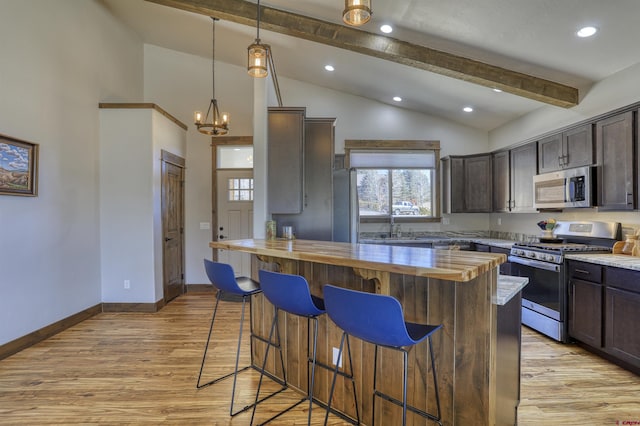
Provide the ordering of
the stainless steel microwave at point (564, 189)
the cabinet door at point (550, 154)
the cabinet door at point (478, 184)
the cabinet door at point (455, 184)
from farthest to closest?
1. the cabinet door at point (455, 184)
2. the cabinet door at point (478, 184)
3. the cabinet door at point (550, 154)
4. the stainless steel microwave at point (564, 189)

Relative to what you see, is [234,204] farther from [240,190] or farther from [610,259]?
[610,259]

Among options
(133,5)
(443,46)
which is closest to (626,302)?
(443,46)

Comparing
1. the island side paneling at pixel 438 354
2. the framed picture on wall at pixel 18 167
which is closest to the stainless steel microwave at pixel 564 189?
the island side paneling at pixel 438 354

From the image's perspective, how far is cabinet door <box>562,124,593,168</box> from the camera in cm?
333

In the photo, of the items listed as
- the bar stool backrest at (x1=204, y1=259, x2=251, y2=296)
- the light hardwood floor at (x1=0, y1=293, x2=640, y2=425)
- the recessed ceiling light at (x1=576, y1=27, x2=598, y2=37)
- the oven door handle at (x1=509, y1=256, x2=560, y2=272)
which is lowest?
the light hardwood floor at (x1=0, y1=293, x2=640, y2=425)

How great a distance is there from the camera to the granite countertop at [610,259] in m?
2.60

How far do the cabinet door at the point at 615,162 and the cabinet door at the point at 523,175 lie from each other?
93 centimetres

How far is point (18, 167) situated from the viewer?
10.0 feet

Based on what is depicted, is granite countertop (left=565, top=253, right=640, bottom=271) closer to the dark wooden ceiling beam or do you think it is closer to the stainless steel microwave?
the stainless steel microwave

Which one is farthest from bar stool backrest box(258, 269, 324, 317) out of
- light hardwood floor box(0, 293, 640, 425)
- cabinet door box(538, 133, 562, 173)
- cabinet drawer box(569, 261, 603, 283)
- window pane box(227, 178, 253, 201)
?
window pane box(227, 178, 253, 201)

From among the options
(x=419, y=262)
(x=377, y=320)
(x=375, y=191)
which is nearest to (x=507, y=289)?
(x=419, y=262)

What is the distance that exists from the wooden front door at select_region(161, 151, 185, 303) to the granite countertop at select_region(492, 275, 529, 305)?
170 inches

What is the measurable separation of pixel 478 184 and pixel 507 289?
3.92 metres

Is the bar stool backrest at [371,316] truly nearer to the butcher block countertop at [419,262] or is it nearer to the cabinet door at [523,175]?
the butcher block countertop at [419,262]
